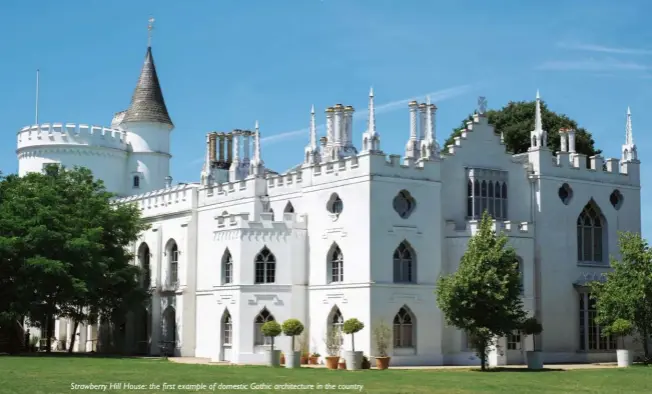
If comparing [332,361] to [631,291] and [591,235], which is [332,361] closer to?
[631,291]

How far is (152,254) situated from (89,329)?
6476 millimetres

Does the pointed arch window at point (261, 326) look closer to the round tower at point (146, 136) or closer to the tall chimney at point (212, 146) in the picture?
the tall chimney at point (212, 146)

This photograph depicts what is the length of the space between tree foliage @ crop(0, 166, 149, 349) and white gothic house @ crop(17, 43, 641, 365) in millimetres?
3223

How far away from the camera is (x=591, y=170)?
1930 inches

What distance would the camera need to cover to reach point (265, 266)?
149ft

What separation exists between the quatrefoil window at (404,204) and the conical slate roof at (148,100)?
25.7 meters

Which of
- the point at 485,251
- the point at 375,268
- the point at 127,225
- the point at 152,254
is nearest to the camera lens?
the point at 485,251

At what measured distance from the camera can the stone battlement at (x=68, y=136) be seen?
62594 mm

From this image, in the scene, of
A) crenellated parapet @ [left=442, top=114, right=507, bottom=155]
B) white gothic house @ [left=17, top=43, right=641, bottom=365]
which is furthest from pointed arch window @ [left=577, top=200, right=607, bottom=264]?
crenellated parapet @ [left=442, top=114, right=507, bottom=155]

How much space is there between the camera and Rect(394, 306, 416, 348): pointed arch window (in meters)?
42.5

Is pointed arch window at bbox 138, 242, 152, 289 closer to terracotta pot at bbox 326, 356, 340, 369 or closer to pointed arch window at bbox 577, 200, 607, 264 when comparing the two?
terracotta pot at bbox 326, 356, 340, 369

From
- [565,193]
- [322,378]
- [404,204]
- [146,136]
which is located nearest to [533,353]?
[404,204]

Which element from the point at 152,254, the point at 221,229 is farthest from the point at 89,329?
the point at 221,229

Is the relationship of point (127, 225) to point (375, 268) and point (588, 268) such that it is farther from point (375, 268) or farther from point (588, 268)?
point (588, 268)
